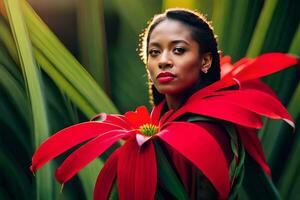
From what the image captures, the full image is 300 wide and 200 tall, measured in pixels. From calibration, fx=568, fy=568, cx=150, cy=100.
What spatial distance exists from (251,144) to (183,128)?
216 millimetres

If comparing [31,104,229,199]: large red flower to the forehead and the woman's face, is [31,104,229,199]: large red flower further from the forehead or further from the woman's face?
the forehead

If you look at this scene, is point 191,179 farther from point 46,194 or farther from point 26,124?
point 26,124

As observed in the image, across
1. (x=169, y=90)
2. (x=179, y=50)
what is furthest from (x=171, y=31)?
(x=169, y=90)

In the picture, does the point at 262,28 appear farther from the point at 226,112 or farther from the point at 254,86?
the point at 226,112

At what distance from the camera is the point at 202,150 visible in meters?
1.36

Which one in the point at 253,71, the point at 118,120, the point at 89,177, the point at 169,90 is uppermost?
the point at 253,71

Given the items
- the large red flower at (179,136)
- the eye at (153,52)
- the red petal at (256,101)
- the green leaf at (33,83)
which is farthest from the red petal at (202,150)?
the green leaf at (33,83)

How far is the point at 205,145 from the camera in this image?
1.36 metres

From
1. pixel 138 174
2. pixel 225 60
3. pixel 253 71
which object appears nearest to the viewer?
pixel 138 174

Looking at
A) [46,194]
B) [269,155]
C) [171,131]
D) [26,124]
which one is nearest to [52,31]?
[26,124]

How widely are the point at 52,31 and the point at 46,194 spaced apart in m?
0.53

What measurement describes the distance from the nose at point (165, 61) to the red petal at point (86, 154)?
202 mm

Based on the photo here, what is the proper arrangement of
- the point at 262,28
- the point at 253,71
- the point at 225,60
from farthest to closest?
1. the point at 262,28
2. the point at 225,60
3. the point at 253,71

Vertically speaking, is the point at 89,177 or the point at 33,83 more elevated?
the point at 33,83
